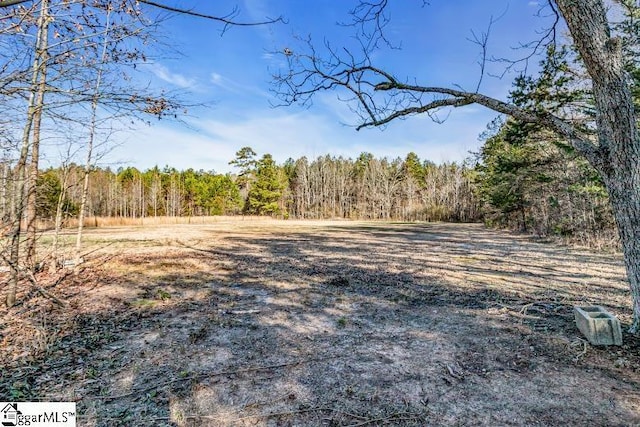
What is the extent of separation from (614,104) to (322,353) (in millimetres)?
3888

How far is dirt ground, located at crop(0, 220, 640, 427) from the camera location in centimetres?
263

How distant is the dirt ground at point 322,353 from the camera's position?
263cm

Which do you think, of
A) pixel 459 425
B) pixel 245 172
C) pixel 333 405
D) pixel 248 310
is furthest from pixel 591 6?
pixel 245 172

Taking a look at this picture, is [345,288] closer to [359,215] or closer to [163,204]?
[359,215]

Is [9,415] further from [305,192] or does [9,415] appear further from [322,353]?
[305,192]

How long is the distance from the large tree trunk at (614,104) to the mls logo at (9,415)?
5.25 m

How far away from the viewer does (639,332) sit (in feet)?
11.9

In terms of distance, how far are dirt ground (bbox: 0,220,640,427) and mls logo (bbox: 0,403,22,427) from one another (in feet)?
1.64

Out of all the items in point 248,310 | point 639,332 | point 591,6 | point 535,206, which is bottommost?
point 248,310

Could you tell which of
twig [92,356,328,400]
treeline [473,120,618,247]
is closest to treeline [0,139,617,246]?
treeline [473,120,618,247]

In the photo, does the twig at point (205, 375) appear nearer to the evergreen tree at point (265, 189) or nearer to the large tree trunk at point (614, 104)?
the large tree trunk at point (614, 104)

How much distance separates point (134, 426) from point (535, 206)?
22288 millimetres

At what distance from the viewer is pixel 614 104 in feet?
10.8

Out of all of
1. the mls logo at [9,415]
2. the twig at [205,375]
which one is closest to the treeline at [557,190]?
the twig at [205,375]
